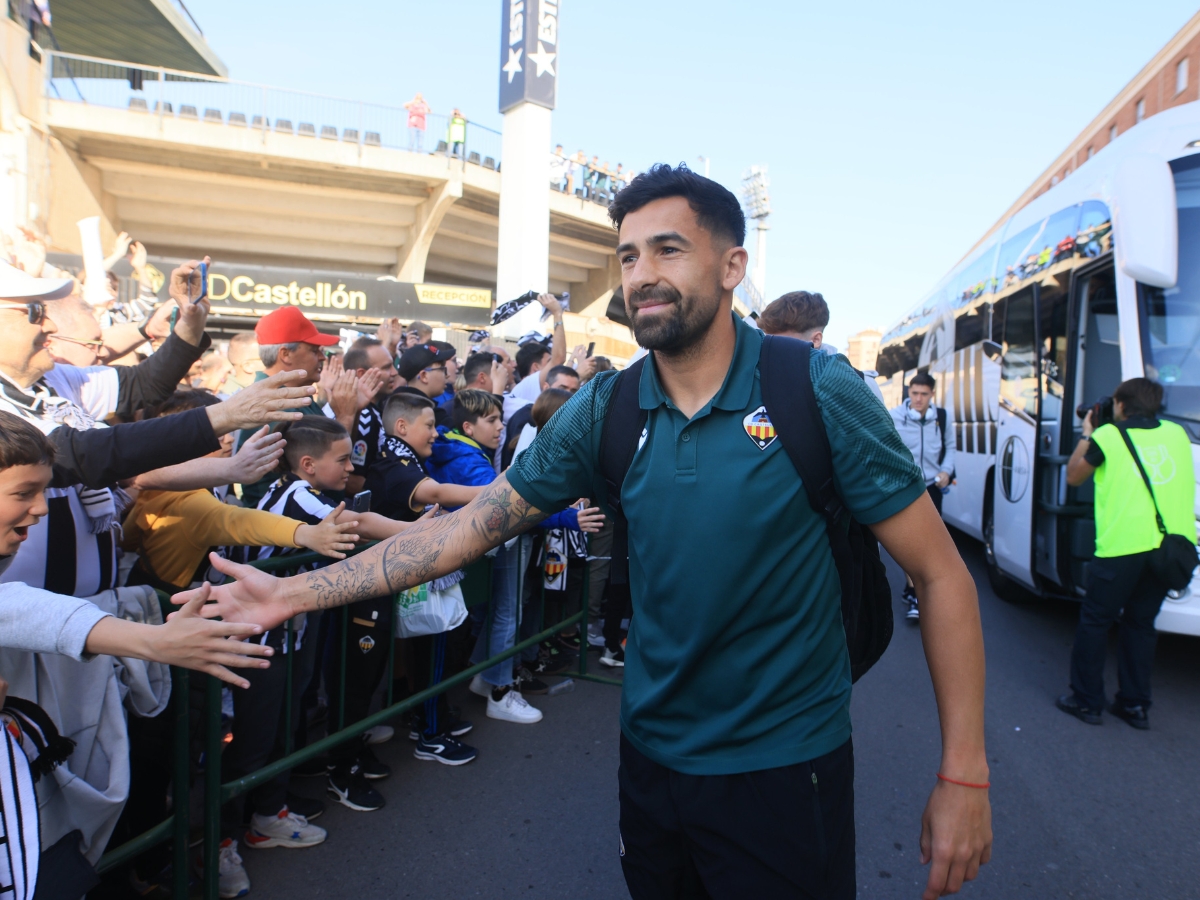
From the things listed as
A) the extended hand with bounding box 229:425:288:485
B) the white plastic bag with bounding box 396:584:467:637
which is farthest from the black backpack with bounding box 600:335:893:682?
the white plastic bag with bounding box 396:584:467:637

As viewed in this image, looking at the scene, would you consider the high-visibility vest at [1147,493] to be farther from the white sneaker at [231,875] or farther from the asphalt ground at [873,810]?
the white sneaker at [231,875]

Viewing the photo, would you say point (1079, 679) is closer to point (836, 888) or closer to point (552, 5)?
point (836, 888)

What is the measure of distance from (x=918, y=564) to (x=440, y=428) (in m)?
3.84

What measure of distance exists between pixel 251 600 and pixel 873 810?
3.14 metres

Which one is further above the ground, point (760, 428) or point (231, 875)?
point (760, 428)

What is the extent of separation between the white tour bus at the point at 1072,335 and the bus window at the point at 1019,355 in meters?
0.02

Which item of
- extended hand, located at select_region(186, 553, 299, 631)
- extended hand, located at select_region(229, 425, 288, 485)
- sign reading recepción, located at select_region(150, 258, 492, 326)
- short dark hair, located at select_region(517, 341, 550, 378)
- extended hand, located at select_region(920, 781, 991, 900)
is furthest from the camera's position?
sign reading recepción, located at select_region(150, 258, 492, 326)

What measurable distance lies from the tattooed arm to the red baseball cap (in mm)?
Answer: 2475

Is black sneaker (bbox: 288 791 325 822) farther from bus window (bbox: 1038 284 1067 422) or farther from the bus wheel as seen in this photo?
the bus wheel

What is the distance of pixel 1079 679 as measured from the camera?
4957 millimetres

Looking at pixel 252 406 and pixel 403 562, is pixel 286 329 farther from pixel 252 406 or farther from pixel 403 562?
pixel 403 562

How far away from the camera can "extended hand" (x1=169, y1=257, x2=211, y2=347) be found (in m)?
3.39

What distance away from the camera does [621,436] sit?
6.34 feet

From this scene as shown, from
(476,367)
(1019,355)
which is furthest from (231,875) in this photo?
(1019,355)
